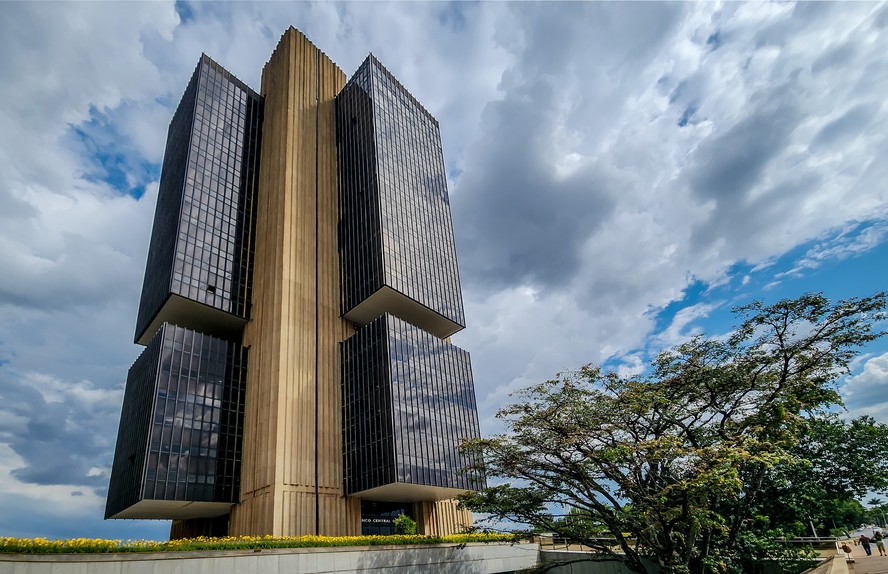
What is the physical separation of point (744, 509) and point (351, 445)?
32.6 metres

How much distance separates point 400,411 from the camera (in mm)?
45562

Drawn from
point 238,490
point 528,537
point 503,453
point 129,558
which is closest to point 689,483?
point 503,453

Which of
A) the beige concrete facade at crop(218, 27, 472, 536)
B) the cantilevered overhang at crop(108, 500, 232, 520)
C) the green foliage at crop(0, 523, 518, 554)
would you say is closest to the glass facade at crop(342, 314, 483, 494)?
the beige concrete facade at crop(218, 27, 472, 536)

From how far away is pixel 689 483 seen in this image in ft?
67.4

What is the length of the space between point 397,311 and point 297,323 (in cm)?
1228

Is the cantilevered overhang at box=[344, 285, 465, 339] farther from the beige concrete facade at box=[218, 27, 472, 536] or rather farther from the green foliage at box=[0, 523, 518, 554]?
the green foliage at box=[0, 523, 518, 554]

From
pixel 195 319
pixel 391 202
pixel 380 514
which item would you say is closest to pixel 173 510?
pixel 195 319

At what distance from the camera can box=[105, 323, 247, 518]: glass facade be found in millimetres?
41625

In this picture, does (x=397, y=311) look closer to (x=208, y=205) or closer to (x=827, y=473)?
(x=208, y=205)

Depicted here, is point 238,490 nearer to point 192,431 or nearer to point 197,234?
point 192,431

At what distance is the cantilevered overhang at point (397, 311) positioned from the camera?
173ft

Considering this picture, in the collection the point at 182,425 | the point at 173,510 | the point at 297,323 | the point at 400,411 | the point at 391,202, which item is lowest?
the point at 173,510

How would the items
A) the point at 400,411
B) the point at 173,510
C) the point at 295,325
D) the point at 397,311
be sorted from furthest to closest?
the point at 397,311
the point at 295,325
the point at 173,510
the point at 400,411

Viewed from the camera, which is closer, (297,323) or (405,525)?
(405,525)
